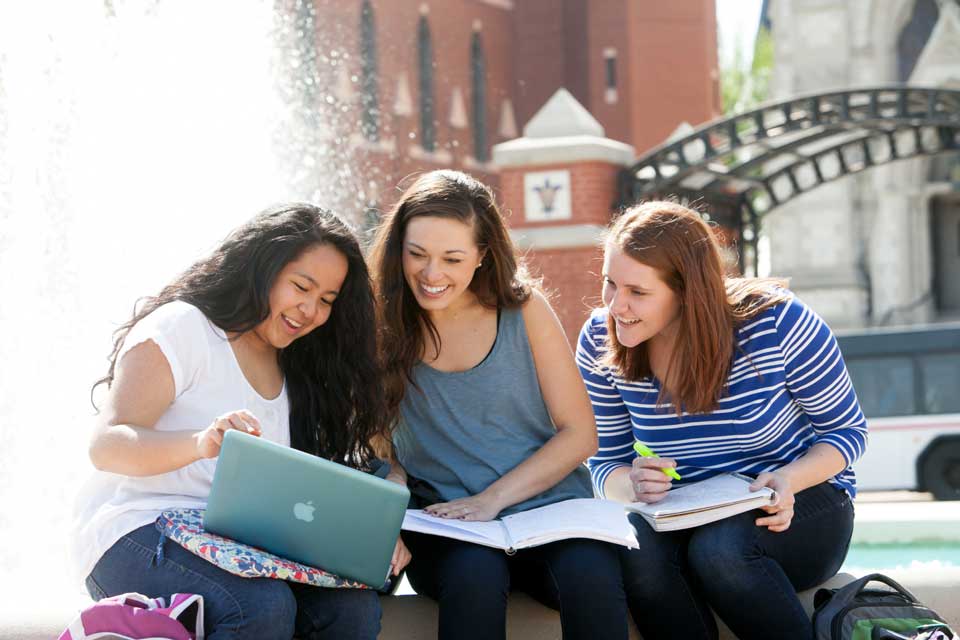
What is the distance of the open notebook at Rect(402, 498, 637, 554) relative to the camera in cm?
338

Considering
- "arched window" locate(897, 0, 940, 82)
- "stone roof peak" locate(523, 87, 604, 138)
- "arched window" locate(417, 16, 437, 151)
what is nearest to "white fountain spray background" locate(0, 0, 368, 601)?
"stone roof peak" locate(523, 87, 604, 138)

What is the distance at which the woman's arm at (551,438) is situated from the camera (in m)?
3.66

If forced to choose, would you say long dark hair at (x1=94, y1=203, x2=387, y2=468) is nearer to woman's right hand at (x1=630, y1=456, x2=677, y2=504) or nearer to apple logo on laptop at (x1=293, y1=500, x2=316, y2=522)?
apple logo on laptop at (x1=293, y1=500, x2=316, y2=522)

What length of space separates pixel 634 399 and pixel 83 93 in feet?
31.0

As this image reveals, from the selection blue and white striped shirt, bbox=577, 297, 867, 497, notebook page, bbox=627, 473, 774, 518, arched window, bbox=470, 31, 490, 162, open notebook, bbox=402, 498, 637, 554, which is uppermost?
arched window, bbox=470, 31, 490, 162

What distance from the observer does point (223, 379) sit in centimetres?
350

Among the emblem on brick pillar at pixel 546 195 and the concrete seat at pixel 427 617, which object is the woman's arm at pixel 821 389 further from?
the emblem on brick pillar at pixel 546 195

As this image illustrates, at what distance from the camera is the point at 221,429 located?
3070mm

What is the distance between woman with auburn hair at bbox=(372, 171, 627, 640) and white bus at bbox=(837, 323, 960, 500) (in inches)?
488

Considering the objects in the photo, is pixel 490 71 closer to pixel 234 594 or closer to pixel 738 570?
pixel 738 570

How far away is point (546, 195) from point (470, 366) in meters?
12.3

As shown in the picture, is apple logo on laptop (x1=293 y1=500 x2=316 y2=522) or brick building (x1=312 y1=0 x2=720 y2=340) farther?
brick building (x1=312 y1=0 x2=720 y2=340)

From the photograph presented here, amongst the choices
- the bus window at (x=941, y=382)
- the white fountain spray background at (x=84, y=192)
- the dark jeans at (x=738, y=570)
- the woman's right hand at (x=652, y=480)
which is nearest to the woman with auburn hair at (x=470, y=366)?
the woman's right hand at (x=652, y=480)

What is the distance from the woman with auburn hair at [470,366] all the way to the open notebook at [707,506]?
1.30 ft
